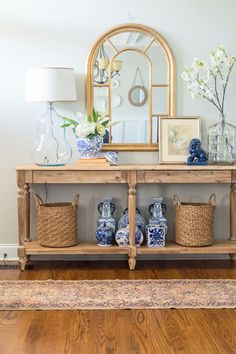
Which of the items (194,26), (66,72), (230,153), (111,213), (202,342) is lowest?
(202,342)

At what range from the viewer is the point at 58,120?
4793 mm

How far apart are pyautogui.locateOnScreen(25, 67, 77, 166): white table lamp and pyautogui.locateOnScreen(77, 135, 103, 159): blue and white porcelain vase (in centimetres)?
15

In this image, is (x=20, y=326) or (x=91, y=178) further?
(x=91, y=178)

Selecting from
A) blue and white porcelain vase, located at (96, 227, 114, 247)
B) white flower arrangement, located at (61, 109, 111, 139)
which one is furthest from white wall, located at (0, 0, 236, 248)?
blue and white porcelain vase, located at (96, 227, 114, 247)

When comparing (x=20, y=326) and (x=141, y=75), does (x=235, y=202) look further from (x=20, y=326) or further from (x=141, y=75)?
(x=20, y=326)

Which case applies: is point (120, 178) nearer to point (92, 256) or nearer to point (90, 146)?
point (90, 146)

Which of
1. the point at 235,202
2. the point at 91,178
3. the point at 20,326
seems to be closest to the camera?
the point at 20,326

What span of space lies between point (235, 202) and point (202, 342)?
6.16ft

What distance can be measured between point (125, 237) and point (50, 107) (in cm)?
118

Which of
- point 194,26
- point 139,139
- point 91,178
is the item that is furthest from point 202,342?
point 194,26

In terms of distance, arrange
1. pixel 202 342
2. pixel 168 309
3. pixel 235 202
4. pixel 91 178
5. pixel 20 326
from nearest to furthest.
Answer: pixel 202 342, pixel 20 326, pixel 168 309, pixel 91 178, pixel 235 202

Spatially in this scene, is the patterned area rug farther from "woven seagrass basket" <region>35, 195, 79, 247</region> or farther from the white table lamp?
the white table lamp

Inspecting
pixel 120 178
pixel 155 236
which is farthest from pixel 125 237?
pixel 120 178

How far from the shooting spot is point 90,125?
14.9 feet
